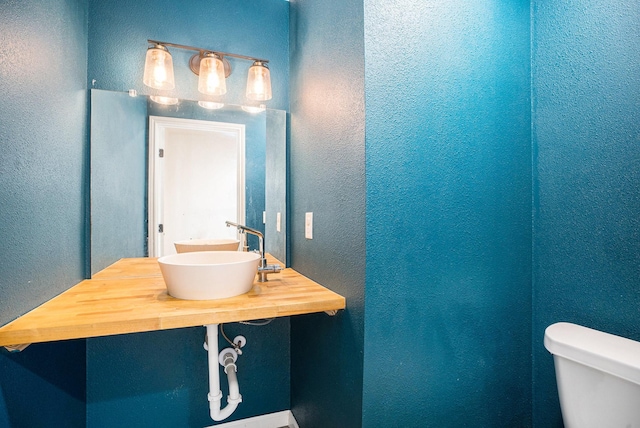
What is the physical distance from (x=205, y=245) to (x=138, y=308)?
0.61 meters

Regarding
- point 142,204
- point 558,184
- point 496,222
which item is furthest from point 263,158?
point 558,184

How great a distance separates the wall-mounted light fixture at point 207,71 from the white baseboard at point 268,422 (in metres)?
1.82

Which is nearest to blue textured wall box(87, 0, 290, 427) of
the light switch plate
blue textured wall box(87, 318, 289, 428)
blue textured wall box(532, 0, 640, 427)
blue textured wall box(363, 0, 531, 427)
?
blue textured wall box(87, 318, 289, 428)

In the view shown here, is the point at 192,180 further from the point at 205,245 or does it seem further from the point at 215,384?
the point at 215,384

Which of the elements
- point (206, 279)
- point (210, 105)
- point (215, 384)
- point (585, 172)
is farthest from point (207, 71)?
point (585, 172)

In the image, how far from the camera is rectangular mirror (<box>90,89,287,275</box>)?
150 centimetres

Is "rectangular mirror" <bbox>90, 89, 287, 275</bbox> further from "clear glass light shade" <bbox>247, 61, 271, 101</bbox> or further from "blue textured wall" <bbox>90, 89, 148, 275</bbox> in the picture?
"clear glass light shade" <bbox>247, 61, 271, 101</bbox>

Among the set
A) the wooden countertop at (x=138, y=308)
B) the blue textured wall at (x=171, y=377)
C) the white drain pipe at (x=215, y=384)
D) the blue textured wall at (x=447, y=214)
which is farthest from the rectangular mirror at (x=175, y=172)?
the blue textured wall at (x=447, y=214)

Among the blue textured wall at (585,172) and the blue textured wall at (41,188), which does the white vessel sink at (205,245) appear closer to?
the blue textured wall at (41,188)

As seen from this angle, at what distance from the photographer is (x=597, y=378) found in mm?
893

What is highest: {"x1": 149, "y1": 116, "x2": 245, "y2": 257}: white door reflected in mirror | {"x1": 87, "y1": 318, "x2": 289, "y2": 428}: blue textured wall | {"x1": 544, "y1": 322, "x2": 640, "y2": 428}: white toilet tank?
{"x1": 149, "y1": 116, "x2": 245, "y2": 257}: white door reflected in mirror

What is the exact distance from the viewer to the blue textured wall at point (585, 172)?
101 cm

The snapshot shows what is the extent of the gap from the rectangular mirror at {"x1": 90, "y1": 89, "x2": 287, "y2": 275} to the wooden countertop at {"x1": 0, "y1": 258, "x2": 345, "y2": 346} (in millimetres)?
245

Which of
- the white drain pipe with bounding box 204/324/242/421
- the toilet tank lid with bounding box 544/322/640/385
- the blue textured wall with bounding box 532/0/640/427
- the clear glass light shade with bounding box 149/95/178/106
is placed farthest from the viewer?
the clear glass light shade with bounding box 149/95/178/106
